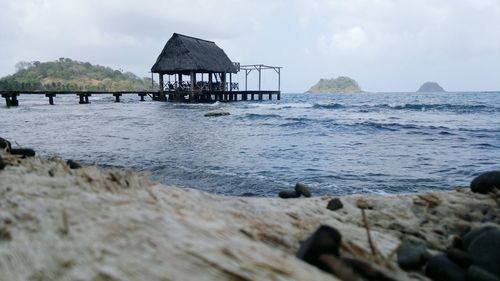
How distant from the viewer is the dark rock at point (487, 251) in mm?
2742

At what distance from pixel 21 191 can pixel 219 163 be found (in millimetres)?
7359

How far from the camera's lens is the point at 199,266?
209 cm

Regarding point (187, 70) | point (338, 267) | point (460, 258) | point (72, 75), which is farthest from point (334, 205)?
point (72, 75)

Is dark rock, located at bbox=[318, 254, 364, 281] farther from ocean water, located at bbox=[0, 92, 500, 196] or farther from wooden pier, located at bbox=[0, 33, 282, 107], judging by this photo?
wooden pier, located at bbox=[0, 33, 282, 107]

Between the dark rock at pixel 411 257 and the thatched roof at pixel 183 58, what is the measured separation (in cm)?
3651

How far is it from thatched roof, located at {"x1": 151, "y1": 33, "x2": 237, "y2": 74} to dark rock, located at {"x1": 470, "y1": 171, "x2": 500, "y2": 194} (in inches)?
1373

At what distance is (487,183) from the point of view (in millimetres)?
4867

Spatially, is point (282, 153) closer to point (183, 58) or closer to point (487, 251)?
point (487, 251)

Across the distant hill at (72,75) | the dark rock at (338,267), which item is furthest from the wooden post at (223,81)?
the distant hill at (72,75)

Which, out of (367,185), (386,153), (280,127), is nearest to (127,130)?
(280,127)

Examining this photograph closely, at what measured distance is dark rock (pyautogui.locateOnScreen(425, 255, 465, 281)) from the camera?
8.73ft

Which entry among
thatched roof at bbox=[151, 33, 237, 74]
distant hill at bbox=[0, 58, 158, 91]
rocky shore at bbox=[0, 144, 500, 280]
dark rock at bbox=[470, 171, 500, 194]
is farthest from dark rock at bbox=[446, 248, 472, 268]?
distant hill at bbox=[0, 58, 158, 91]

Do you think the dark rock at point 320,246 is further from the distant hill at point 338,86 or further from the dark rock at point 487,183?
the distant hill at point 338,86

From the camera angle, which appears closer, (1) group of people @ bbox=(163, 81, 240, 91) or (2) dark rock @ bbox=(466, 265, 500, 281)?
(2) dark rock @ bbox=(466, 265, 500, 281)
